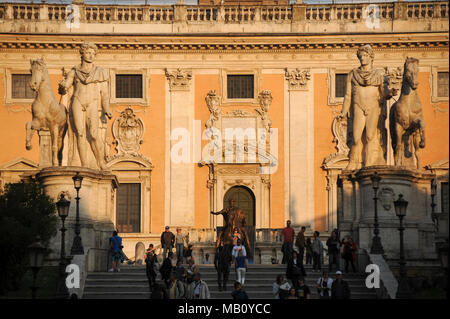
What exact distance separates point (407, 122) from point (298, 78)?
1924cm

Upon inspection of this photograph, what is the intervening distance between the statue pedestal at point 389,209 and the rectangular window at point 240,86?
19562 millimetres

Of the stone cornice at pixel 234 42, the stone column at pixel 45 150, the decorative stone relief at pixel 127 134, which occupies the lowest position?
the stone column at pixel 45 150

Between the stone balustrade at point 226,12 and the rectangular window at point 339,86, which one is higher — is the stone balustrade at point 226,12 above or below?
above

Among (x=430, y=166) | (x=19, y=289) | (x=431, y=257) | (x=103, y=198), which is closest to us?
(x=19, y=289)

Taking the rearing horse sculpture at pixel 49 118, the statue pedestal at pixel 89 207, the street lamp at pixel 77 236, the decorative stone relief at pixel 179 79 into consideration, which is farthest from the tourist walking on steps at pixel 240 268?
the decorative stone relief at pixel 179 79

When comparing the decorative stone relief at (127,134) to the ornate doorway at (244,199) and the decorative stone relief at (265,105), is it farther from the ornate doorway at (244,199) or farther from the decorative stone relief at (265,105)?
the decorative stone relief at (265,105)

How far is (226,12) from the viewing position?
53281 mm

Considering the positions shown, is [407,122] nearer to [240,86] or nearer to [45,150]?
[45,150]

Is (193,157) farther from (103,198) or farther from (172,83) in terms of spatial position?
(103,198)

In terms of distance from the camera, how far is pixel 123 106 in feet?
171

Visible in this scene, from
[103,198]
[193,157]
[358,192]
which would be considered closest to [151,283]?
[103,198]

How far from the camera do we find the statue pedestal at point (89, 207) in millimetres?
32000

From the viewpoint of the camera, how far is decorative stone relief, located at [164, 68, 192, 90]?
52.6 meters

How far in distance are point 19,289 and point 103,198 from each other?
6.47m
